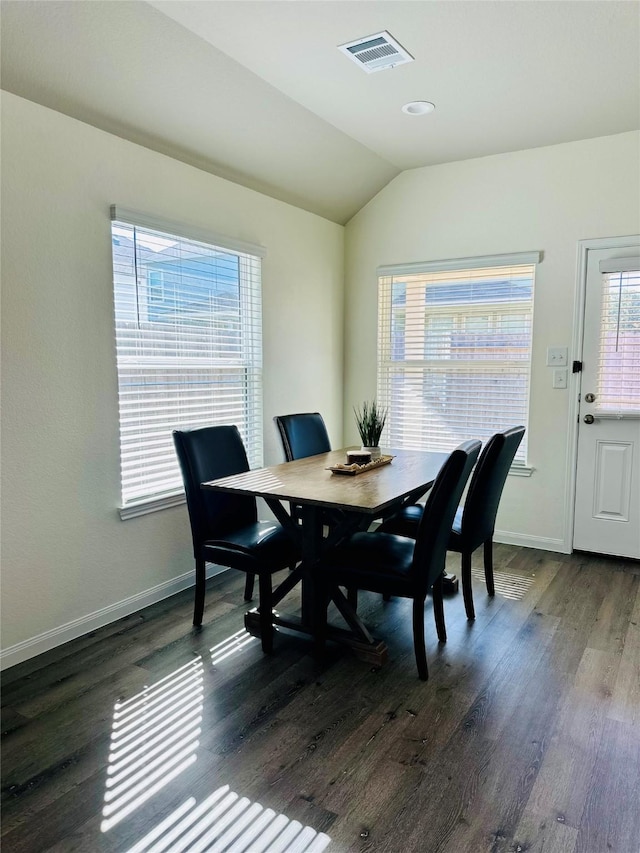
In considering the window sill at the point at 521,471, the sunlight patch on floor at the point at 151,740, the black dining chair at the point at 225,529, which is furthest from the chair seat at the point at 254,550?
the window sill at the point at 521,471

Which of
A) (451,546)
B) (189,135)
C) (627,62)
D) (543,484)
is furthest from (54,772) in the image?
(627,62)

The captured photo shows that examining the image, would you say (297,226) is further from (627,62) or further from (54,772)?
(54,772)

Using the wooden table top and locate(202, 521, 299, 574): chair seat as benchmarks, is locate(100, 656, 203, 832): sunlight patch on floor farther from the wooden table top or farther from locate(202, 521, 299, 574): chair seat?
the wooden table top

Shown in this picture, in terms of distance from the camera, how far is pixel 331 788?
1.79 m

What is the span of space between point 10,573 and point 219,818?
1393mm

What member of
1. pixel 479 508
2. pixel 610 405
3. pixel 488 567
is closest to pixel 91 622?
pixel 479 508

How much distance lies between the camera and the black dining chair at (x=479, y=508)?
2.72 metres

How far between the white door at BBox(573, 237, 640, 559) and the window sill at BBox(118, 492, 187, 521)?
8.74 ft

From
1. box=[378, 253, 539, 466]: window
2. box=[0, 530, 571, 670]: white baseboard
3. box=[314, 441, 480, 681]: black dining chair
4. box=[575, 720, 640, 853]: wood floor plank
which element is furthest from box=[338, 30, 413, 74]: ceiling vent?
box=[575, 720, 640, 853]: wood floor plank

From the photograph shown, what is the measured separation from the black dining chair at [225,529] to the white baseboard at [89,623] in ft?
1.20

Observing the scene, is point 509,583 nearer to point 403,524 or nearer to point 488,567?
point 488,567

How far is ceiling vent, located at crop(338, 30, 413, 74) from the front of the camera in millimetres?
2512

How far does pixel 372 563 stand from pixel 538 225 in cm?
273

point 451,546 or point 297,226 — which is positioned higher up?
point 297,226
